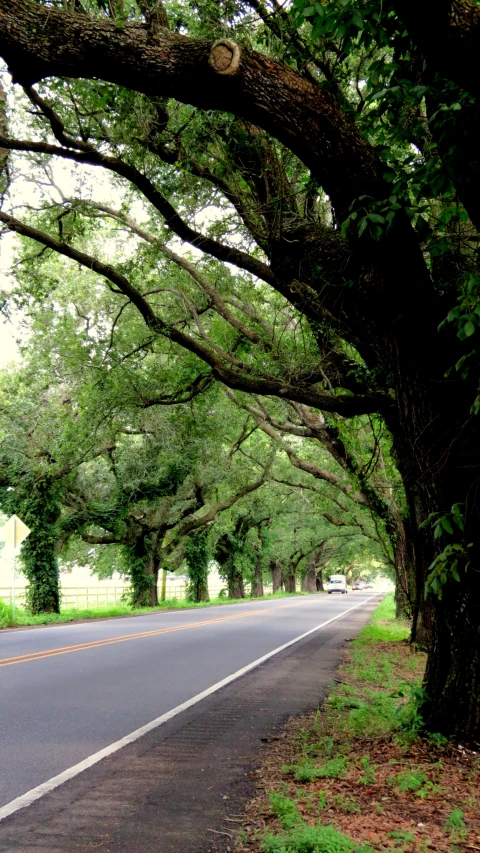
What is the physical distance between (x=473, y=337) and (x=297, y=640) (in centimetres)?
1381

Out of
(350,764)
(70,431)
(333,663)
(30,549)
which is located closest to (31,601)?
(30,549)

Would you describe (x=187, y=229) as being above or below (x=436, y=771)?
above

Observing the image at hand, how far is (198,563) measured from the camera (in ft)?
132

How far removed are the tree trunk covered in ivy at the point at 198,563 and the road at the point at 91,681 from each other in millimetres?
19324

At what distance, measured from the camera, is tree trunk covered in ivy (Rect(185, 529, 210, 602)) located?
129 ft

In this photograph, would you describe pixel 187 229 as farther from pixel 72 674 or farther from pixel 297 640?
pixel 297 640

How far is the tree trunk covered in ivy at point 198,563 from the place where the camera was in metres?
39.5

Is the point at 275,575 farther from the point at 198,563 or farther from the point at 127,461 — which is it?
the point at 127,461

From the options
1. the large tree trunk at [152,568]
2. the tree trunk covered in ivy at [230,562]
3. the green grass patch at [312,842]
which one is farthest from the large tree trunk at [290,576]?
the green grass patch at [312,842]

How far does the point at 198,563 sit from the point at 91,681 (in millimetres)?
30486

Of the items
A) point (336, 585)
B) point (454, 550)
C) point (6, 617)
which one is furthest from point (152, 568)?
point (336, 585)

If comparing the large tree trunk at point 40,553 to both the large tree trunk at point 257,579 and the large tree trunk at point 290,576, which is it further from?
the large tree trunk at point 290,576

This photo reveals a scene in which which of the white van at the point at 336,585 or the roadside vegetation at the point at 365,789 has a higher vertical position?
the roadside vegetation at the point at 365,789

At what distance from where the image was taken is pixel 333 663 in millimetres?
13469
